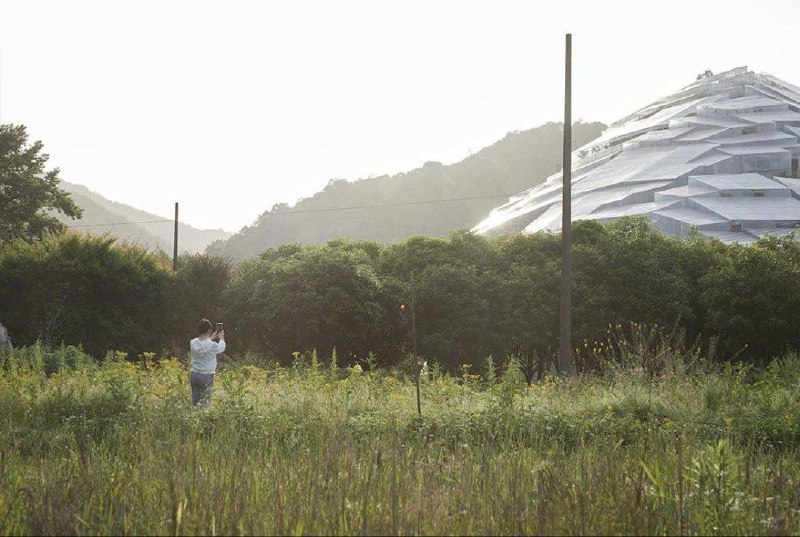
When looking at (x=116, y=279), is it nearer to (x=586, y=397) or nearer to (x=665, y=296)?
(x=665, y=296)

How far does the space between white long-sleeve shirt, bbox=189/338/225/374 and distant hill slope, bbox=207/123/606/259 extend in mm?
107433

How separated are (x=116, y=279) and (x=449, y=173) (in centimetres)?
11958

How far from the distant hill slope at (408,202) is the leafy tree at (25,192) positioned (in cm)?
8475

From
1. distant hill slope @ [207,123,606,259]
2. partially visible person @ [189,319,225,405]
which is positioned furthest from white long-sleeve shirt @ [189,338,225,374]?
distant hill slope @ [207,123,606,259]

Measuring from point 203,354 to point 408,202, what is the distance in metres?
123

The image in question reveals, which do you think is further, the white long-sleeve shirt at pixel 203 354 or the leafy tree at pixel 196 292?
the leafy tree at pixel 196 292

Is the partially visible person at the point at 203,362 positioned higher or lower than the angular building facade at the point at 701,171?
lower

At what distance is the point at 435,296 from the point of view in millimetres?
24391

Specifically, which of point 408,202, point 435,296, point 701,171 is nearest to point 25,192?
point 435,296

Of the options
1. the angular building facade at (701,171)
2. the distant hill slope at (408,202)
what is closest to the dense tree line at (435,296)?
the angular building facade at (701,171)

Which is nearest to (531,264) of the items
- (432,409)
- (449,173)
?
(432,409)

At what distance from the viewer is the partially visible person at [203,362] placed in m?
11.6

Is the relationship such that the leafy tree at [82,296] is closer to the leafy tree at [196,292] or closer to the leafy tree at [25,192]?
the leafy tree at [196,292]

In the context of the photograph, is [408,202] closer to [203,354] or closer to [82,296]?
[82,296]
